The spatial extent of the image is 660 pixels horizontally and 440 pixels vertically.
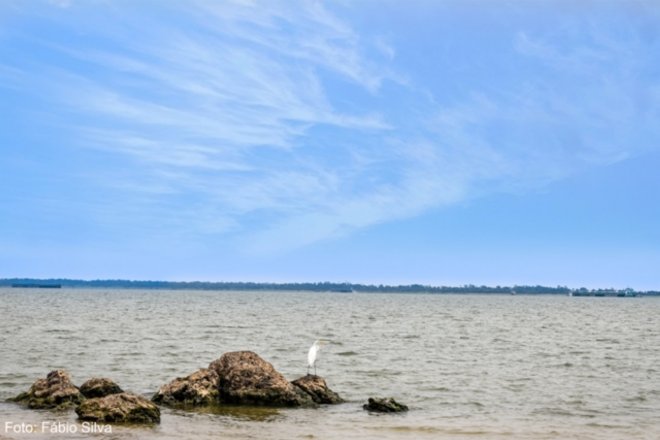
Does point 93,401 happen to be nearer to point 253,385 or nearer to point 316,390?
point 253,385

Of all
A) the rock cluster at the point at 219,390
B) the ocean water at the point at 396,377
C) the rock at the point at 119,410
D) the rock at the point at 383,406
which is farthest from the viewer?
the rock at the point at 383,406

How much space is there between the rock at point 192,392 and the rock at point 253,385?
1.37 feet

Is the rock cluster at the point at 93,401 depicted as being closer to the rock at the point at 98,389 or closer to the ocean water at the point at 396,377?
the rock at the point at 98,389

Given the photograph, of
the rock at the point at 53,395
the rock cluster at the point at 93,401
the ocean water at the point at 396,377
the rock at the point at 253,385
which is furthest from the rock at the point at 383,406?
the rock at the point at 53,395

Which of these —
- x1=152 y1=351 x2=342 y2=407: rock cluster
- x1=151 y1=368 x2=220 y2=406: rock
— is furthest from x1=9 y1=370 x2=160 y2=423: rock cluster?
x1=152 y1=351 x2=342 y2=407: rock cluster

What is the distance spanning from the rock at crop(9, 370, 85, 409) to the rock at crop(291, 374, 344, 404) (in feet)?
24.1

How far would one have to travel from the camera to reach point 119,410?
20953 millimetres

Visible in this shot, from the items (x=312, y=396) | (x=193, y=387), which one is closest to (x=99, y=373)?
(x=193, y=387)

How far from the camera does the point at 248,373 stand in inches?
984

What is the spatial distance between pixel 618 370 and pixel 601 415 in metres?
13.9

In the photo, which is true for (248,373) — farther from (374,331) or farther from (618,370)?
(374,331)

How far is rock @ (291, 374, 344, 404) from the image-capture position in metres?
25.4

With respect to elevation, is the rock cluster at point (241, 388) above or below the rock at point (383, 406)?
above

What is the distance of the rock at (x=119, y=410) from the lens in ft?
68.1
